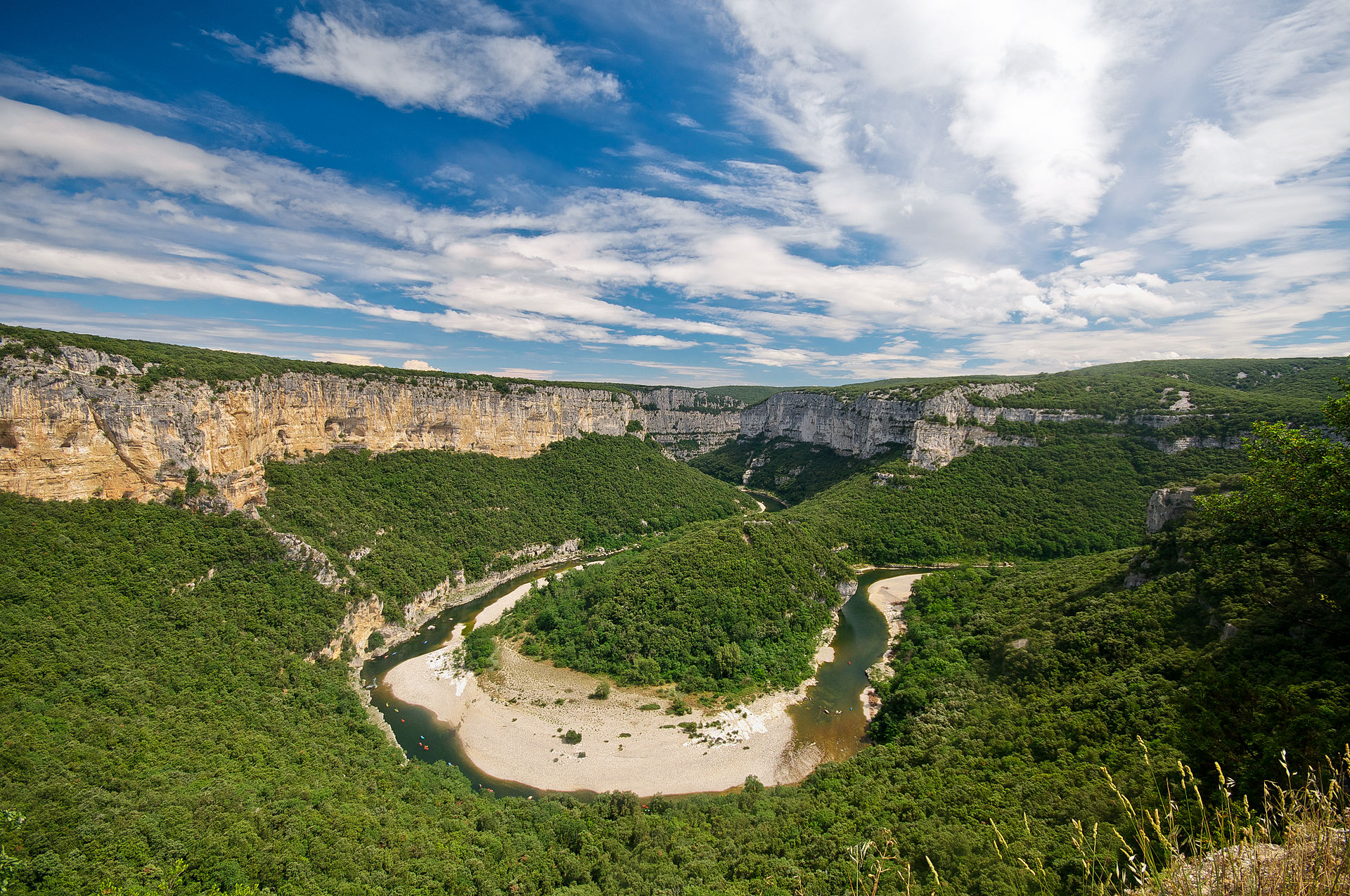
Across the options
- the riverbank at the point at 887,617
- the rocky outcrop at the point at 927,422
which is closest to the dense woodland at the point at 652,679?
the riverbank at the point at 887,617

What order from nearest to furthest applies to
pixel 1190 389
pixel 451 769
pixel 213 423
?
pixel 451 769 → pixel 213 423 → pixel 1190 389

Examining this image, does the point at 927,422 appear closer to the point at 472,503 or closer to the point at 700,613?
the point at 700,613

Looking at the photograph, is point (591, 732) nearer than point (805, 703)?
Yes

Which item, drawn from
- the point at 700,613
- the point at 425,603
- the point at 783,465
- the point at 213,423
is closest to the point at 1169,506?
the point at 700,613

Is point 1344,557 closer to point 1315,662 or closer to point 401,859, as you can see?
point 1315,662

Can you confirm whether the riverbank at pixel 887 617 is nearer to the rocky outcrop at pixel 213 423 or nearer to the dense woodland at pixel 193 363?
the rocky outcrop at pixel 213 423

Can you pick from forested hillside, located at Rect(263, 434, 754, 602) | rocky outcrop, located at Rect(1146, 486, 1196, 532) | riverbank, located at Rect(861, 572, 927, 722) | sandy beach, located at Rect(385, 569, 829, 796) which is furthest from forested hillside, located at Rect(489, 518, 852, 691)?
rocky outcrop, located at Rect(1146, 486, 1196, 532)
